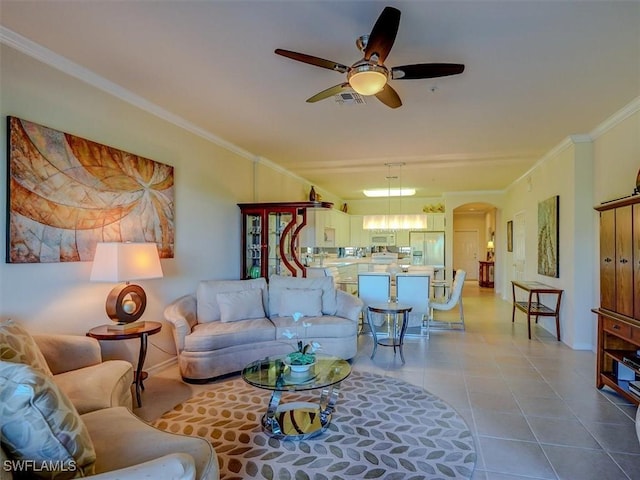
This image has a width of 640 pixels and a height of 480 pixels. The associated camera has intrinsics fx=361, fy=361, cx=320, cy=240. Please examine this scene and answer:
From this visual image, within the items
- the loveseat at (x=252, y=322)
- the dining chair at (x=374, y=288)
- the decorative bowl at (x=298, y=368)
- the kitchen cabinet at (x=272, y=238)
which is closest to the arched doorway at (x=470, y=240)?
the dining chair at (x=374, y=288)

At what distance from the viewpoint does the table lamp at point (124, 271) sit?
Answer: 2754 millimetres

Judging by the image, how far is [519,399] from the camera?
304 centimetres

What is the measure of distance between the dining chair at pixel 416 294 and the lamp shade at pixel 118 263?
3.52m

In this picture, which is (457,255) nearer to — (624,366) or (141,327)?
(624,366)

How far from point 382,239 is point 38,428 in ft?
31.0

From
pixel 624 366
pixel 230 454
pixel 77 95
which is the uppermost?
pixel 77 95

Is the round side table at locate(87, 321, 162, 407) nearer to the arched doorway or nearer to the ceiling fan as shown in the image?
the ceiling fan

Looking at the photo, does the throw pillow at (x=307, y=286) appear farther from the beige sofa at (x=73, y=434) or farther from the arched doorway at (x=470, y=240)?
the arched doorway at (x=470, y=240)

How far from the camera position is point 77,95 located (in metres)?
2.87

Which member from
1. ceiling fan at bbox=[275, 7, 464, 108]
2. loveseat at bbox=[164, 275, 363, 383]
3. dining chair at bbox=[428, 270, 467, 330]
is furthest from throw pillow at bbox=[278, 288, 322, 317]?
ceiling fan at bbox=[275, 7, 464, 108]

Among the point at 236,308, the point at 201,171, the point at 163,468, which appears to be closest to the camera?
the point at 163,468

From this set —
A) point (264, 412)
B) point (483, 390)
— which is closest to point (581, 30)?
point (483, 390)

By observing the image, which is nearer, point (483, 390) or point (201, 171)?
point (483, 390)

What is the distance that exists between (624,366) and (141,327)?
158 inches
